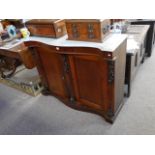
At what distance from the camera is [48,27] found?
162 cm

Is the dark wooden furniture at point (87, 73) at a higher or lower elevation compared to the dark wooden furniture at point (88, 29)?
lower

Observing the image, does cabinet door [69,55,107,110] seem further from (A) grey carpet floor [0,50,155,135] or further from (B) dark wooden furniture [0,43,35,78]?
(B) dark wooden furniture [0,43,35,78]

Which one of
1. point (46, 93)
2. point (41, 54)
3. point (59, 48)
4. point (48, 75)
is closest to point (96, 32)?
point (59, 48)

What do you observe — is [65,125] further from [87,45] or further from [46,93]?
[87,45]

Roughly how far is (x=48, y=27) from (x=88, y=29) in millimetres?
497

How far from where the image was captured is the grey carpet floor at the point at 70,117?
1.66 meters

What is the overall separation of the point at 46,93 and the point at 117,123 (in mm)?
1063

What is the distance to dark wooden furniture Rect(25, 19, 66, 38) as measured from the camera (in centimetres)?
158

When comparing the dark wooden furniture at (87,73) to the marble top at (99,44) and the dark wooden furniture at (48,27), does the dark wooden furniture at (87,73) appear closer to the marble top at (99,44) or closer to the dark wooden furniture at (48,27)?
the marble top at (99,44)

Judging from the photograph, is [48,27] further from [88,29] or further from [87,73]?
[87,73]

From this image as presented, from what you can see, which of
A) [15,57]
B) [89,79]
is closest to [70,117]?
[89,79]

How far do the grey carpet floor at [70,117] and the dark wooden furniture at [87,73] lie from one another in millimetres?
108

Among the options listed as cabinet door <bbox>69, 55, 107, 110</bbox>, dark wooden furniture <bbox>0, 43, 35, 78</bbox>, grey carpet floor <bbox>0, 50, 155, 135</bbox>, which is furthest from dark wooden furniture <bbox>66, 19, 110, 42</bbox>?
grey carpet floor <bbox>0, 50, 155, 135</bbox>

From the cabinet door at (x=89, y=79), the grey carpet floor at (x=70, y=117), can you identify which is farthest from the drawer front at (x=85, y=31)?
the grey carpet floor at (x=70, y=117)
